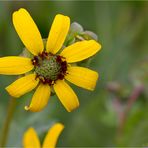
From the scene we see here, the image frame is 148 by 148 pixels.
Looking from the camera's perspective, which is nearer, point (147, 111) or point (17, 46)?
point (147, 111)

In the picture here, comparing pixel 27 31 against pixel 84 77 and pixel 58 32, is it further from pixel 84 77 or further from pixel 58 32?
pixel 84 77

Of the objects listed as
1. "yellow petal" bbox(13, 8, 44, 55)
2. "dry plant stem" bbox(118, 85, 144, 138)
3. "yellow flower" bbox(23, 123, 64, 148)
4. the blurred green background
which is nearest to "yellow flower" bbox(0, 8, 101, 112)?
"yellow petal" bbox(13, 8, 44, 55)

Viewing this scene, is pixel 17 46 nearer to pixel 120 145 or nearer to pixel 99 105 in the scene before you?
pixel 99 105

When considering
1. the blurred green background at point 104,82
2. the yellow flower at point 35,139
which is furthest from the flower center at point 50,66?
the blurred green background at point 104,82

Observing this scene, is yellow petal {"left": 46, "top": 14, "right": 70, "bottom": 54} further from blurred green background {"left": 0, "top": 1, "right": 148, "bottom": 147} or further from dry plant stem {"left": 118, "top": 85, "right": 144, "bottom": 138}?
dry plant stem {"left": 118, "top": 85, "right": 144, "bottom": 138}

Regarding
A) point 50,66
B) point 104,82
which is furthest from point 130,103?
point 50,66

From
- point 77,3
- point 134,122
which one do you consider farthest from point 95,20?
point 134,122
